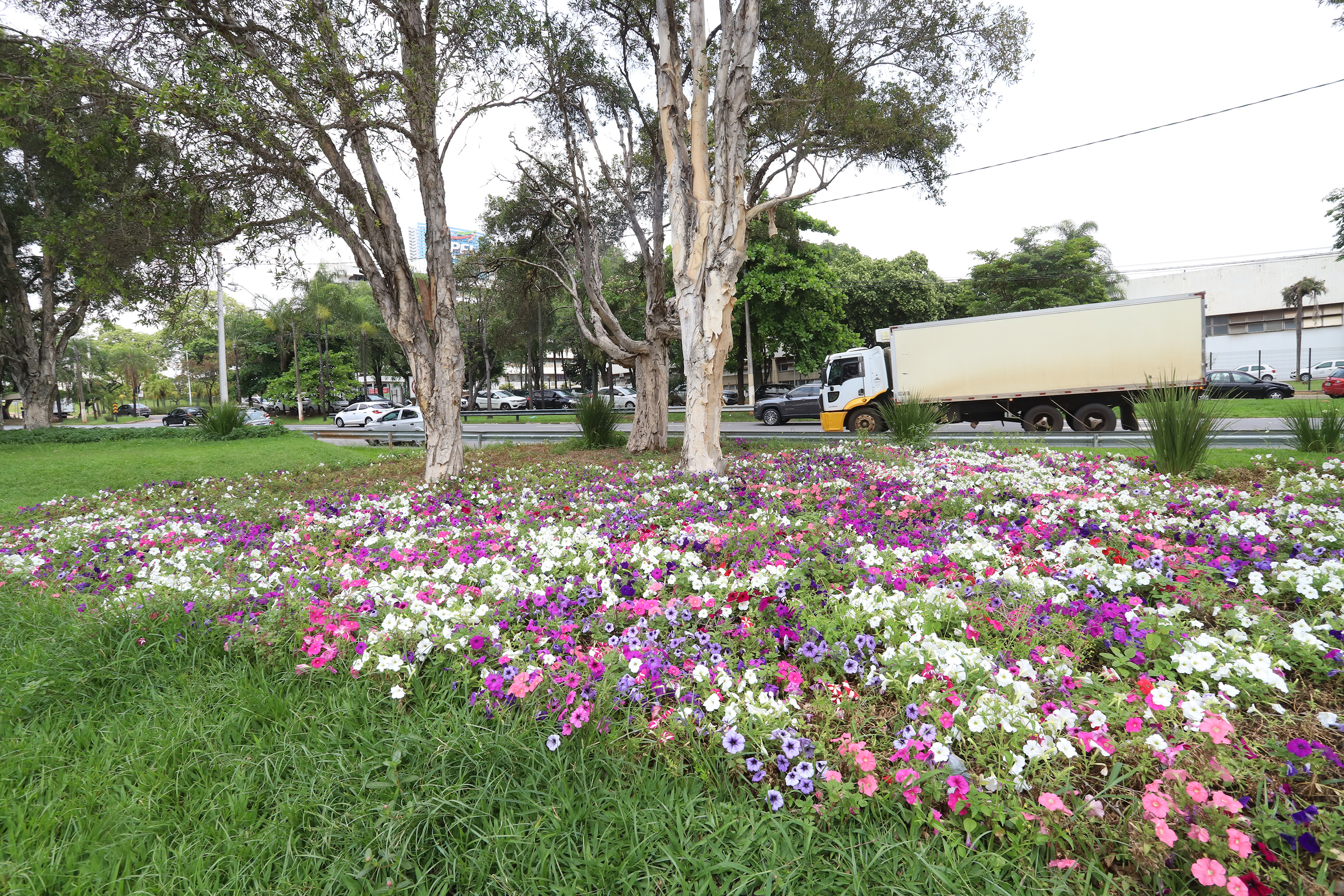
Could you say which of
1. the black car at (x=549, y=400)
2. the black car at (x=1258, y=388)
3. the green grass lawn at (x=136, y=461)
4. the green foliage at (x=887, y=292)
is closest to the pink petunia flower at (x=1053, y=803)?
the green grass lawn at (x=136, y=461)

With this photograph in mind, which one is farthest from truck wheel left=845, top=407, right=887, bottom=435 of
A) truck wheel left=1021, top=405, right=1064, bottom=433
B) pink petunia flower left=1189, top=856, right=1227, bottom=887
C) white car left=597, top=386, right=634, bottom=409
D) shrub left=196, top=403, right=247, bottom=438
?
shrub left=196, top=403, right=247, bottom=438

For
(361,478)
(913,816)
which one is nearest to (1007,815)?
(913,816)

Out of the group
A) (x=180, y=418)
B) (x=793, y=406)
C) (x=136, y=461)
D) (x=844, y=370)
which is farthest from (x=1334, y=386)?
(x=180, y=418)

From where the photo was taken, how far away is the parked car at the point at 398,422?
893 inches

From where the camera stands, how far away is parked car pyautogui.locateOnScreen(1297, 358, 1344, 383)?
35.9 m

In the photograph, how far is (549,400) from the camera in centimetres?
4544

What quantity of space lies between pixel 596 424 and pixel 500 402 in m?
34.1

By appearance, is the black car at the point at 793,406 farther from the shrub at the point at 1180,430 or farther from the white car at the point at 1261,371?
the white car at the point at 1261,371

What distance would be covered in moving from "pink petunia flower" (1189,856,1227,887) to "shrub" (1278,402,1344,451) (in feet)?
32.0

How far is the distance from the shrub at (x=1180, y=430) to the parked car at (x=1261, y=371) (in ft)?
102

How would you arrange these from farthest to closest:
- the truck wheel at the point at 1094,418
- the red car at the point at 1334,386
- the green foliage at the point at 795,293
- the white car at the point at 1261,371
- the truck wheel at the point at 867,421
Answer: the white car at the point at 1261,371
the green foliage at the point at 795,293
the red car at the point at 1334,386
the truck wheel at the point at 867,421
the truck wheel at the point at 1094,418

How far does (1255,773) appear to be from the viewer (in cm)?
204

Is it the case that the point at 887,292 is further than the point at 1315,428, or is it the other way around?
the point at 887,292

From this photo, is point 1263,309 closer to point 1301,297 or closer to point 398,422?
point 1301,297
